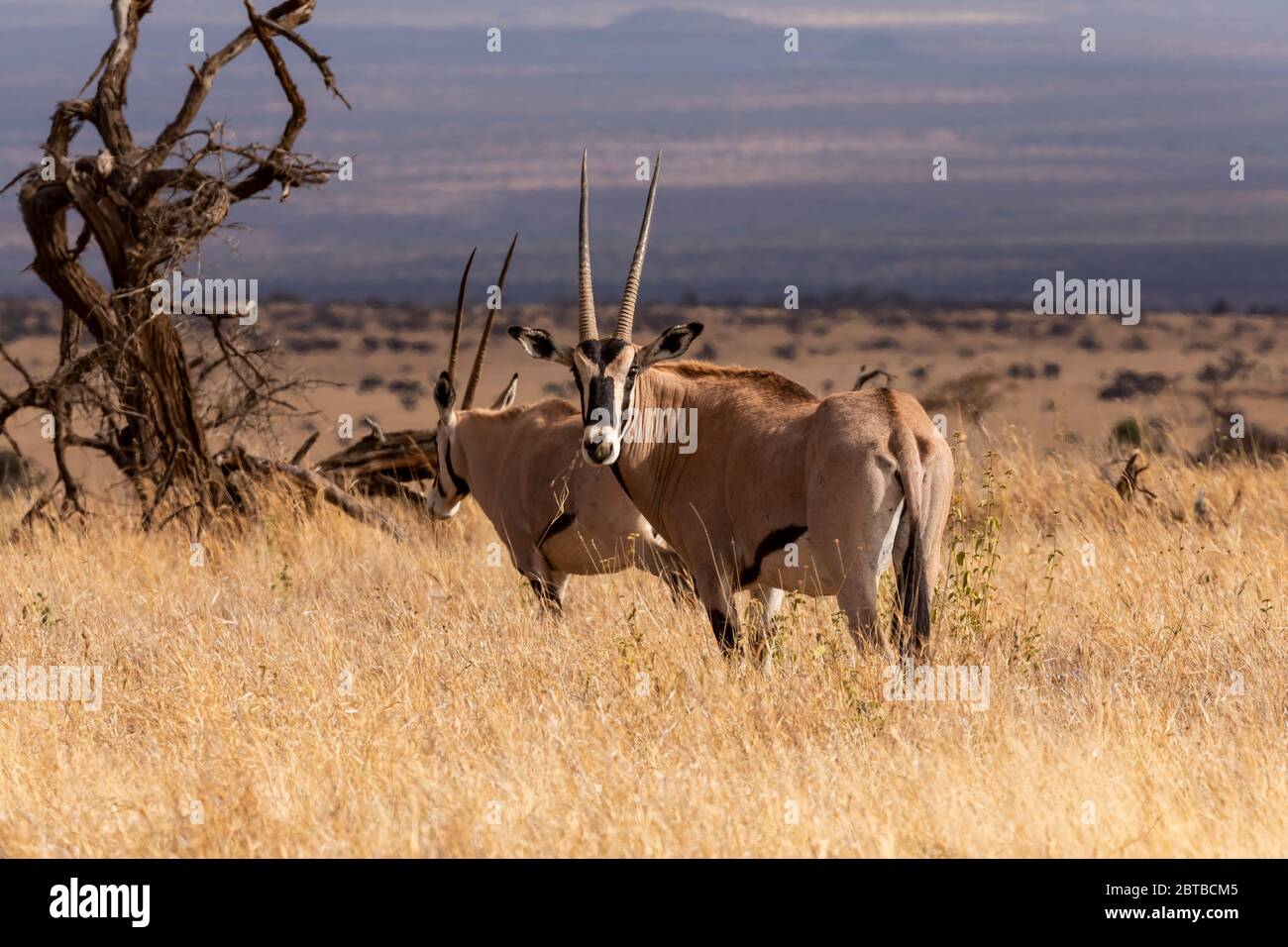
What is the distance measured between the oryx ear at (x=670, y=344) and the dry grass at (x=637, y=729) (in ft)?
4.29

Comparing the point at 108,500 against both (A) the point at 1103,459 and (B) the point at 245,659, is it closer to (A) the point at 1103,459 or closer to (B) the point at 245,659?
(B) the point at 245,659

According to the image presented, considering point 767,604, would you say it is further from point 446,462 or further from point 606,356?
point 446,462

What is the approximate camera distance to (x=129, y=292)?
35.8 feet

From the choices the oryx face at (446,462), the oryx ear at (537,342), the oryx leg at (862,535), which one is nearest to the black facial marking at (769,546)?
the oryx leg at (862,535)

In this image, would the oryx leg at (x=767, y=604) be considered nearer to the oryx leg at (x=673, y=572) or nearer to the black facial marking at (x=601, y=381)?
the oryx leg at (x=673, y=572)

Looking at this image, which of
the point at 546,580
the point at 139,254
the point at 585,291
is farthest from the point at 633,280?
the point at 139,254

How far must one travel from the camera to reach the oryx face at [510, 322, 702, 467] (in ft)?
22.0

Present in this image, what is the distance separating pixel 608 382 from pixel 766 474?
0.83m

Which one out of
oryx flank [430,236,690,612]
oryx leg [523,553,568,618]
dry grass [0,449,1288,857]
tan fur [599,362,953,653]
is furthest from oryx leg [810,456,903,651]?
oryx leg [523,553,568,618]

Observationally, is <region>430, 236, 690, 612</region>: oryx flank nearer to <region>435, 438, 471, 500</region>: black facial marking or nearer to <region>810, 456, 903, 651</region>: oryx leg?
<region>435, 438, 471, 500</region>: black facial marking

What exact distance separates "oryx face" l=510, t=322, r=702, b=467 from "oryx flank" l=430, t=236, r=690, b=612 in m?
1.04

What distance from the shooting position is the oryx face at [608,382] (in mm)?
6699

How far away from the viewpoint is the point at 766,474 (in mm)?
6707

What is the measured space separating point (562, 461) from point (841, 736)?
144 inches
